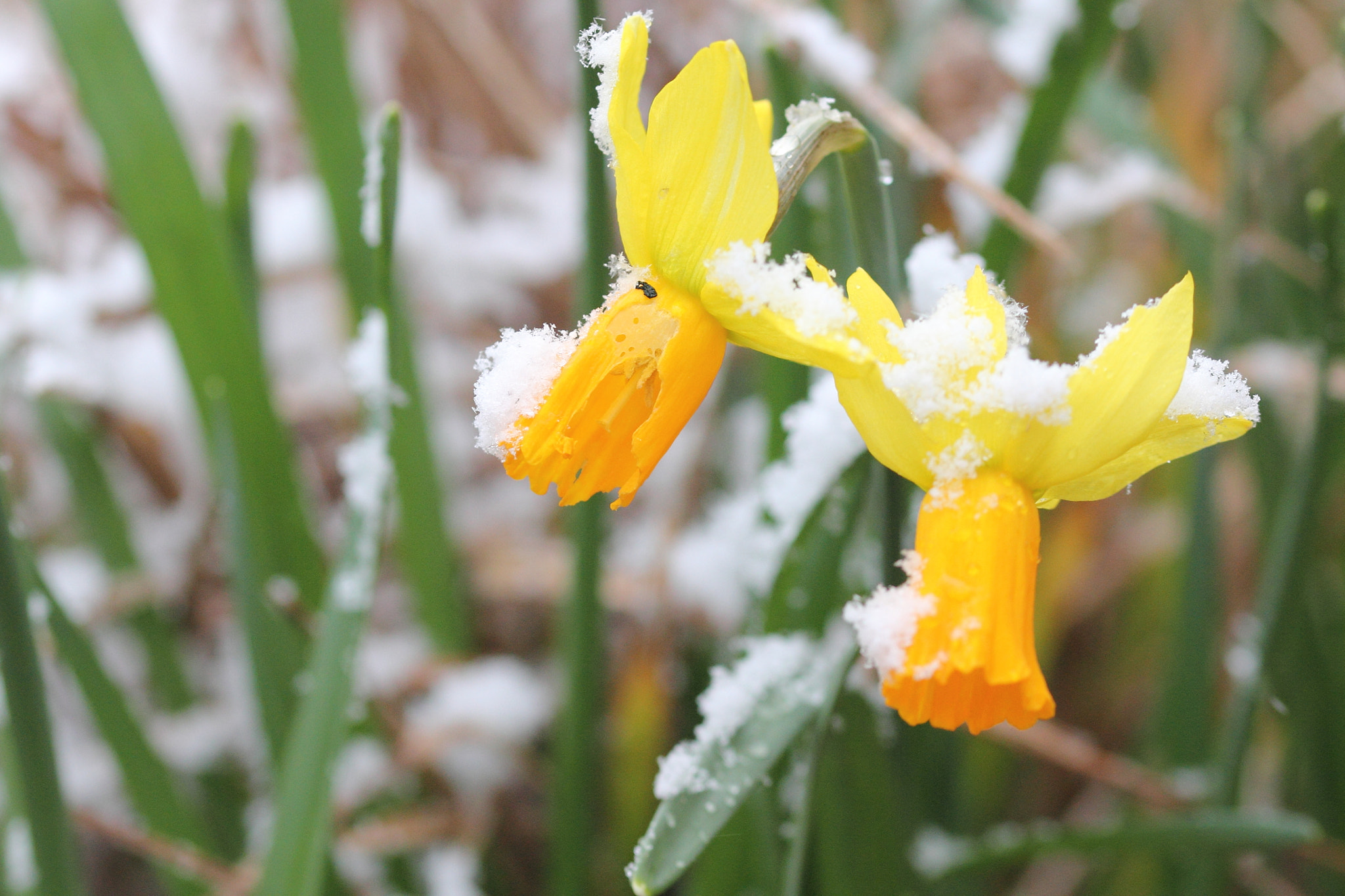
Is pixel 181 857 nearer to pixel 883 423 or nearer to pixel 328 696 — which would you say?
pixel 328 696

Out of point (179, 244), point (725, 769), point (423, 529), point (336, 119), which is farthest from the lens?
point (423, 529)

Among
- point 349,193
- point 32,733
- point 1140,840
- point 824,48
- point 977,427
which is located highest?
point 349,193

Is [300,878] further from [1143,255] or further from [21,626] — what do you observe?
[1143,255]

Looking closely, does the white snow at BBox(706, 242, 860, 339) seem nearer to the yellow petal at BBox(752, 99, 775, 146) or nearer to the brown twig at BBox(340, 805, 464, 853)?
the yellow petal at BBox(752, 99, 775, 146)

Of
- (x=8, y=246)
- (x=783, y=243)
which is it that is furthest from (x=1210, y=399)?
(x=8, y=246)

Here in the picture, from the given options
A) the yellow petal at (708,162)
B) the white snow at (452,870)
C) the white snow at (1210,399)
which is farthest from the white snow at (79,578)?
the white snow at (1210,399)

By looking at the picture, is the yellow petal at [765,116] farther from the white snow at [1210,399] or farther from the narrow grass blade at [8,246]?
the narrow grass blade at [8,246]

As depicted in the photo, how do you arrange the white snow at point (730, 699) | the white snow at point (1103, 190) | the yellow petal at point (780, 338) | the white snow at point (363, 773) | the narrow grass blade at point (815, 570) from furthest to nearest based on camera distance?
the white snow at point (1103, 190) → the white snow at point (363, 773) → the narrow grass blade at point (815, 570) → the white snow at point (730, 699) → the yellow petal at point (780, 338)
